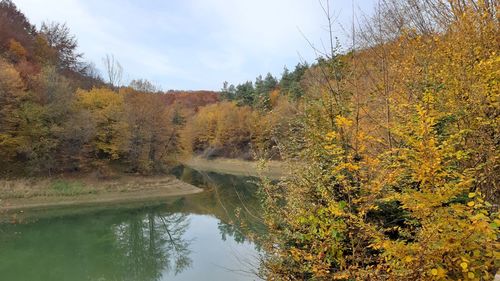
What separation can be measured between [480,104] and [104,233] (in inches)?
820

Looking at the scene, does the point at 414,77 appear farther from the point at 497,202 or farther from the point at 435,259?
the point at 435,259

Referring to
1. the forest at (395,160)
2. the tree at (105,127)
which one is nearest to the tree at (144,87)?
the tree at (105,127)

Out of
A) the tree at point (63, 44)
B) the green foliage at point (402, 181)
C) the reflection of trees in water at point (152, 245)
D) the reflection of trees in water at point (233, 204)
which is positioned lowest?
the reflection of trees in water at point (152, 245)

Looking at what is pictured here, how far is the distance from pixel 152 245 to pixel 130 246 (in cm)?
112

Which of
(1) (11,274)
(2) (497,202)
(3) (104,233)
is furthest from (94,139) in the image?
(2) (497,202)

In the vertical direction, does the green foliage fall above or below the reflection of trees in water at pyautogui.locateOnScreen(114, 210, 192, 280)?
above

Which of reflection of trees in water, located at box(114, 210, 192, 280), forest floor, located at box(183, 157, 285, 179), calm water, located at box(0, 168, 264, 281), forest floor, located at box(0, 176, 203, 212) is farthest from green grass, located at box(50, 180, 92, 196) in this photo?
forest floor, located at box(183, 157, 285, 179)

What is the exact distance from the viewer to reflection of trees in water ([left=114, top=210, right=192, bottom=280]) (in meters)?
15.2

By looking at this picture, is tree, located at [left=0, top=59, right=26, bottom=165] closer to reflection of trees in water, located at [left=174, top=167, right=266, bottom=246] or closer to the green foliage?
reflection of trees in water, located at [left=174, top=167, right=266, bottom=246]

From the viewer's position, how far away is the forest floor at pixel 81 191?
25.8m

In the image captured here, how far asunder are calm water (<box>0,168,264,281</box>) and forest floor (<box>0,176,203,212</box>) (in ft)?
8.13

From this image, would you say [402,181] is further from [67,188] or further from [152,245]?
[67,188]

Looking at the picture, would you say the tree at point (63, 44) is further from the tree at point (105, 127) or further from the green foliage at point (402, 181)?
the green foliage at point (402, 181)

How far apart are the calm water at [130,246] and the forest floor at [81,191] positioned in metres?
2.48
